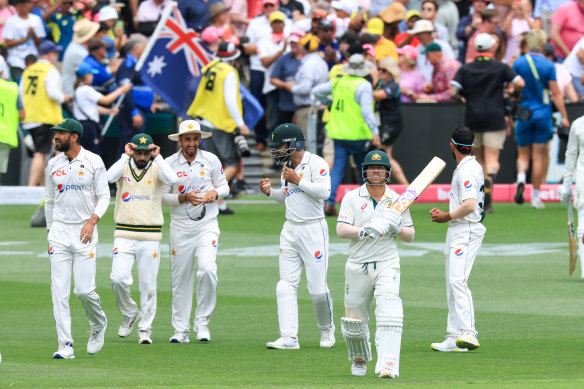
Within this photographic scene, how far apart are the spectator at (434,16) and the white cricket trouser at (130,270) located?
13.7 metres

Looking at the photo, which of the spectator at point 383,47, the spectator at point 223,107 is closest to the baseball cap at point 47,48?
the spectator at point 223,107

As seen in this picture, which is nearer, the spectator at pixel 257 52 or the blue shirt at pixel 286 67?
the blue shirt at pixel 286 67

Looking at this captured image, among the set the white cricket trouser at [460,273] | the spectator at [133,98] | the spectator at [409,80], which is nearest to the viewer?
the white cricket trouser at [460,273]

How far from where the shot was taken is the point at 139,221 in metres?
12.2

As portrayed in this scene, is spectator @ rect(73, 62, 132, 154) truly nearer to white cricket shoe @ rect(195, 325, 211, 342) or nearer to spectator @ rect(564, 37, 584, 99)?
spectator @ rect(564, 37, 584, 99)

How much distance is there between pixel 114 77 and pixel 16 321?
32.6 feet

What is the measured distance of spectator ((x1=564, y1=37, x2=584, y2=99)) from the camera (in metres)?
22.4

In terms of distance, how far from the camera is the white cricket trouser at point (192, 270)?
12188 millimetres

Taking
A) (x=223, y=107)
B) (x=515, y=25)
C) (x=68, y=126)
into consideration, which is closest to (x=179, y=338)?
(x=68, y=126)

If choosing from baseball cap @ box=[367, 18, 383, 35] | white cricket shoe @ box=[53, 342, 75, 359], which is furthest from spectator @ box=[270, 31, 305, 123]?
white cricket shoe @ box=[53, 342, 75, 359]

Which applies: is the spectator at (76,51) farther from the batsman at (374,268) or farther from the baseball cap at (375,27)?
the batsman at (374,268)

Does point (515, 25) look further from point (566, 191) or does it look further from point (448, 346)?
point (448, 346)

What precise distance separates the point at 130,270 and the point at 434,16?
46.3ft

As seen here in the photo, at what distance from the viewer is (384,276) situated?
9852mm
